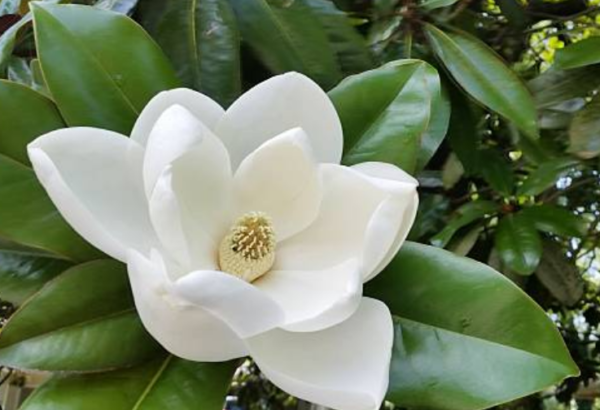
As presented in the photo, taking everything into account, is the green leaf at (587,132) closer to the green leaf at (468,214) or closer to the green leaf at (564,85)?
the green leaf at (564,85)

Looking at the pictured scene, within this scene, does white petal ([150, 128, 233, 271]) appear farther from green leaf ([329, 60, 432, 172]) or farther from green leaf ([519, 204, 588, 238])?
green leaf ([519, 204, 588, 238])

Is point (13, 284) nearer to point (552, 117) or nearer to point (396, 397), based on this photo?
point (396, 397)

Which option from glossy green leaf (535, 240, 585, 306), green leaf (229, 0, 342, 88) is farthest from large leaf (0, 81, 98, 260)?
glossy green leaf (535, 240, 585, 306)

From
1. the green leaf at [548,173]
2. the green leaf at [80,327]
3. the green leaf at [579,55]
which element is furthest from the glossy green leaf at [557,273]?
the green leaf at [80,327]

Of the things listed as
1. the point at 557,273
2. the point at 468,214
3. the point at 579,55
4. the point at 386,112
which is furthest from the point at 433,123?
the point at 557,273

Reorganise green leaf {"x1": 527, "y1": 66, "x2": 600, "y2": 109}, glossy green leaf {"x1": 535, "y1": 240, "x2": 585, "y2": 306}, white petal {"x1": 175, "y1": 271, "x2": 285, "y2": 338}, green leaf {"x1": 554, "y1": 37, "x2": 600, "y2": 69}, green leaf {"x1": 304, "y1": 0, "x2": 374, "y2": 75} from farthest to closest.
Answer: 1. glossy green leaf {"x1": 535, "y1": 240, "x2": 585, "y2": 306}
2. green leaf {"x1": 527, "y1": 66, "x2": 600, "y2": 109}
3. green leaf {"x1": 554, "y1": 37, "x2": 600, "y2": 69}
4. green leaf {"x1": 304, "y1": 0, "x2": 374, "y2": 75}
5. white petal {"x1": 175, "y1": 271, "x2": 285, "y2": 338}
